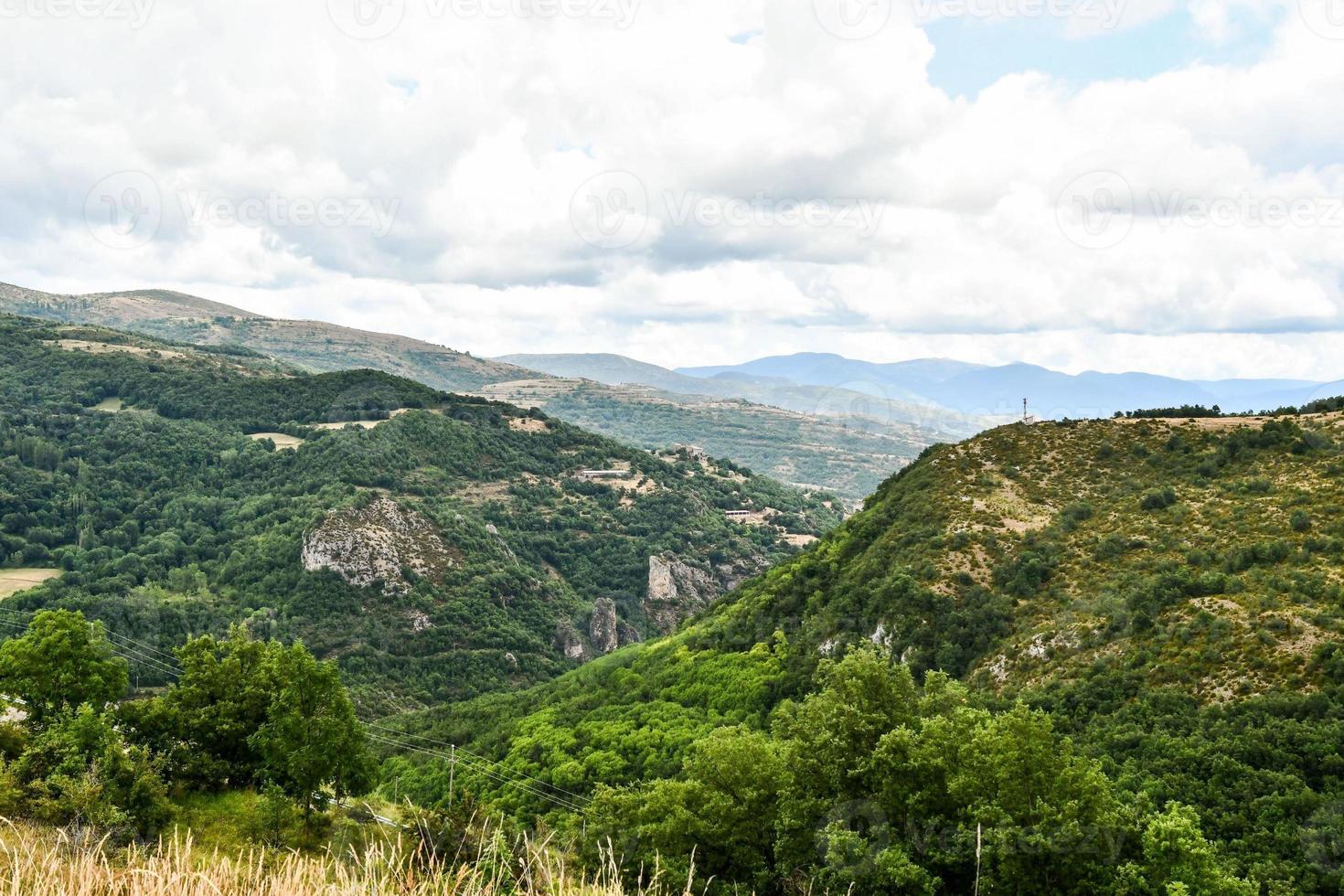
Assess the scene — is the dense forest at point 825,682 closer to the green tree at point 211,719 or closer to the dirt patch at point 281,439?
the green tree at point 211,719

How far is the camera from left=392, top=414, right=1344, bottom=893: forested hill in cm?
1830

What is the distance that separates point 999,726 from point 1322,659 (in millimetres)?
15577

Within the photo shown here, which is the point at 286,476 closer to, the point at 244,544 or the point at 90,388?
the point at 244,544

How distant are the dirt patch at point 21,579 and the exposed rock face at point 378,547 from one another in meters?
27.1

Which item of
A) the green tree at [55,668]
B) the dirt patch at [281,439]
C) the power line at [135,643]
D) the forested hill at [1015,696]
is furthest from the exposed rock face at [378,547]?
the green tree at [55,668]

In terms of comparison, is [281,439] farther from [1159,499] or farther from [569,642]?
[1159,499]

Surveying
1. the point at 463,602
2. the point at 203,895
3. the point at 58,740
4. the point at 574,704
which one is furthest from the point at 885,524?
the point at 463,602

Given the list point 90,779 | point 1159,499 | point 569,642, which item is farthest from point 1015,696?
point 569,642

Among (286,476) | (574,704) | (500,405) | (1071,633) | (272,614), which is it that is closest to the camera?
(1071,633)

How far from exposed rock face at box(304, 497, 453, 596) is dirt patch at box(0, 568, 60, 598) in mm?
27067

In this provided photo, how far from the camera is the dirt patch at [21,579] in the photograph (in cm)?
8450

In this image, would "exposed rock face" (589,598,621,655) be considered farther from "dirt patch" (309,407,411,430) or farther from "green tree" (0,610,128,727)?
"green tree" (0,610,128,727)

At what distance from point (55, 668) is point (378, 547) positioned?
2595 inches

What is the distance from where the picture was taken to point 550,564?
121 m
